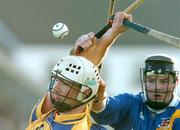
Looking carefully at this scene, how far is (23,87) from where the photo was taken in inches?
486

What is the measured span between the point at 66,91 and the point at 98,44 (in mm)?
625

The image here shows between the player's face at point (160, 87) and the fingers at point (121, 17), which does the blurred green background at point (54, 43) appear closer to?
the player's face at point (160, 87)

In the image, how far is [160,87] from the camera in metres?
6.58

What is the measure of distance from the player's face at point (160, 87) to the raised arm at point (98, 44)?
42 centimetres

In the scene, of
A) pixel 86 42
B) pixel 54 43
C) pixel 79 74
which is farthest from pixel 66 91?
pixel 54 43

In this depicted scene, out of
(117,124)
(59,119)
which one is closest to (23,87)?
(117,124)

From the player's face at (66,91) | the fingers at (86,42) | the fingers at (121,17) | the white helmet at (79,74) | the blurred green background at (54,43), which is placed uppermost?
the fingers at (121,17)

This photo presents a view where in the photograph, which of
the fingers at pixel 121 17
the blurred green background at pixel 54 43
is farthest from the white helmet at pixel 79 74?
the blurred green background at pixel 54 43

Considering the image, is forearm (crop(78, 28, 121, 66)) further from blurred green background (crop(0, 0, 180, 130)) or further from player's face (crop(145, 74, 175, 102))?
blurred green background (crop(0, 0, 180, 130))

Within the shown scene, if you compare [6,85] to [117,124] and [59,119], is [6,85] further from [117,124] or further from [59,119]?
[59,119]

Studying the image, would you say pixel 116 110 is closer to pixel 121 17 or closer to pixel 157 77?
pixel 157 77

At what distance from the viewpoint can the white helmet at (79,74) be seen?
5957mm

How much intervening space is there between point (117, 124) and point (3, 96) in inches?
226

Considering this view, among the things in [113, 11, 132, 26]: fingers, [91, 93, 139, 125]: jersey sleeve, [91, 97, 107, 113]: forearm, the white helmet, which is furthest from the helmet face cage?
the white helmet
